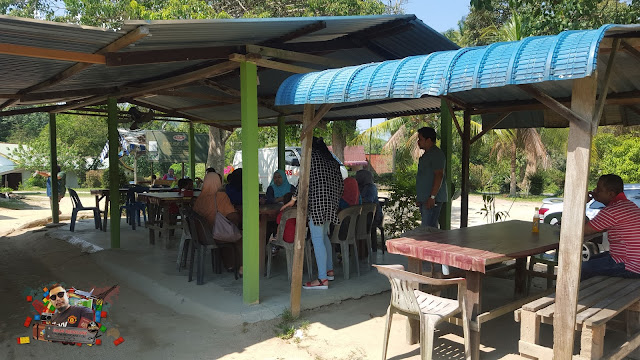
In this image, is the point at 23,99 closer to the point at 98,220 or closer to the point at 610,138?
the point at 98,220

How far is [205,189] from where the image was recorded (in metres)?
5.76

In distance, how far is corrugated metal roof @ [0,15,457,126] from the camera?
3.62 metres

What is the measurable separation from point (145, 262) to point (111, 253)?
97 cm

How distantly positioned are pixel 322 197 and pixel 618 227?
2.77 metres

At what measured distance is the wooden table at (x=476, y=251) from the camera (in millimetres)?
3428

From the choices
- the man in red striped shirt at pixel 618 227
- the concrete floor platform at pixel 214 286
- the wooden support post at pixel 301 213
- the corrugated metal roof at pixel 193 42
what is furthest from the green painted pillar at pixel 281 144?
the man in red striped shirt at pixel 618 227

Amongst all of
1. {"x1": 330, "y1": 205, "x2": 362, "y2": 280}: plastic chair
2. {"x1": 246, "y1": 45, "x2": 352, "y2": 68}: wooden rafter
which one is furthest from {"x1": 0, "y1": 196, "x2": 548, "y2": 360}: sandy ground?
{"x1": 246, "y1": 45, "x2": 352, "y2": 68}: wooden rafter

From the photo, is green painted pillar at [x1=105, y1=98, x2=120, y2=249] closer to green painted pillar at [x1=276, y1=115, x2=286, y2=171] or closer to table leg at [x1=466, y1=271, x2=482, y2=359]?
green painted pillar at [x1=276, y1=115, x2=286, y2=171]

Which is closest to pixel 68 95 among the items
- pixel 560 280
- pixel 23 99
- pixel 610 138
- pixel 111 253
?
pixel 23 99

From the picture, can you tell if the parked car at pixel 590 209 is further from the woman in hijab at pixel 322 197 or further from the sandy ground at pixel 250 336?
the woman in hijab at pixel 322 197

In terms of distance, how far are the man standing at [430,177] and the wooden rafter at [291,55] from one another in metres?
1.48

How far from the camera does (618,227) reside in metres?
3.82

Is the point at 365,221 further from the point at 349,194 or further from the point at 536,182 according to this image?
the point at 536,182

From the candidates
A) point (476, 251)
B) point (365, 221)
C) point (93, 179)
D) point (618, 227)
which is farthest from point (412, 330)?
point (93, 179)
